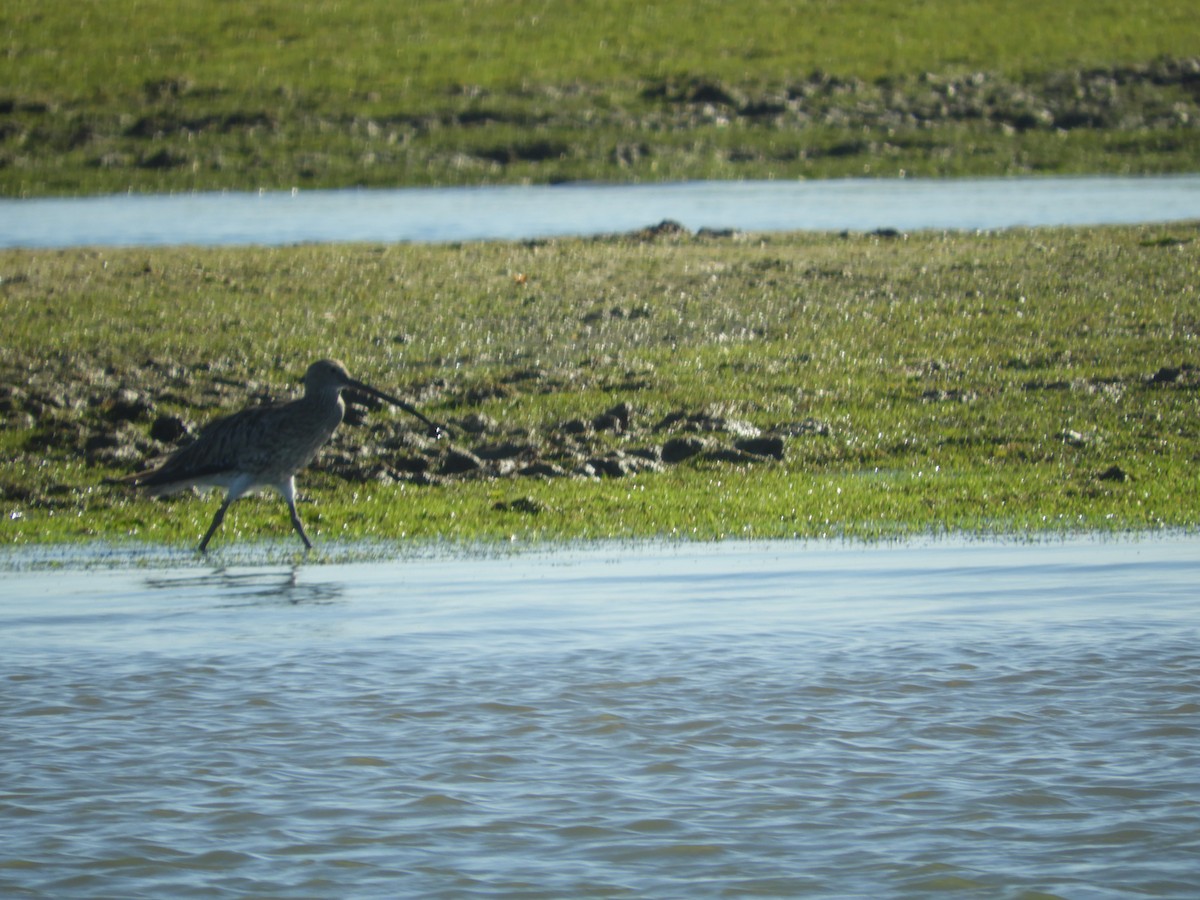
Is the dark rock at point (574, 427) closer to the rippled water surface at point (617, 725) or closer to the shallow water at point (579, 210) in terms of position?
the rippled water surface at point (617, 725)

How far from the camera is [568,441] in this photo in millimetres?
13938

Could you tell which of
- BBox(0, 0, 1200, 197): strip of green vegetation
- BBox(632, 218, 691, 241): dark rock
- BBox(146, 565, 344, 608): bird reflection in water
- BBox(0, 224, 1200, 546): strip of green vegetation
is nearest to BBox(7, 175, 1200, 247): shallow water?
BBox(632, 218, 691, 241): dark rock

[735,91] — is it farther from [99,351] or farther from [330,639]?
[330,639]

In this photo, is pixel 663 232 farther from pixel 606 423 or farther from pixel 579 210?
pixel 606 423

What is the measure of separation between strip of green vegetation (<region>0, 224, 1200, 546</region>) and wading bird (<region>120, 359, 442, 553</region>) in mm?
408

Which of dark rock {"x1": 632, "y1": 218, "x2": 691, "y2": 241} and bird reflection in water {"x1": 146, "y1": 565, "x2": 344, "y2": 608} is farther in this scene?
dark rock {"x1": 632, "y1": 218, "x2": 691, "y2": 241}

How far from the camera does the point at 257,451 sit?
11.5 m

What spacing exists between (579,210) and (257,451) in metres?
22.1

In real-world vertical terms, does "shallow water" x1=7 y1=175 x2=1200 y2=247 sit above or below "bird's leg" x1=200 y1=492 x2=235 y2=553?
above

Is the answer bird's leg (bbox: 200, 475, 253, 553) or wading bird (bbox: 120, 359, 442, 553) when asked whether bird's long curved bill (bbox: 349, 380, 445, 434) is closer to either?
wading bird (bbox: 120, 359, 442, 553)

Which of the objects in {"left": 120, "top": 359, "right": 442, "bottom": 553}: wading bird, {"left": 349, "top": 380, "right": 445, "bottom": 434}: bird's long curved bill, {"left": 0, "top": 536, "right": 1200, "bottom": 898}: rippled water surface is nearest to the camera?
{"left": 0, "top": 536, "right": 1200, "bottom": 898}: rippled water surface

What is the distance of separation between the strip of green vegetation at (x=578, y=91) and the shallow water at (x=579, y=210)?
2.34 meters

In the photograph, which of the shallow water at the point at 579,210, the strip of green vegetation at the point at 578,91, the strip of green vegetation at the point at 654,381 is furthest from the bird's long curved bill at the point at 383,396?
the strip of green vegetation at the point at 578,91

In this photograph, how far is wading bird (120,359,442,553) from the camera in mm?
11531
